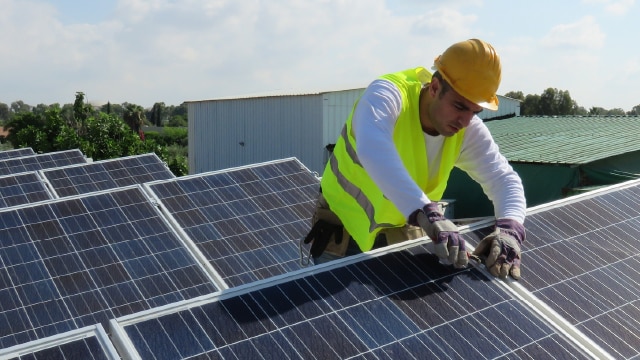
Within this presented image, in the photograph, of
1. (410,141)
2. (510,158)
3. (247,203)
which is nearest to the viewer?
(410,141)

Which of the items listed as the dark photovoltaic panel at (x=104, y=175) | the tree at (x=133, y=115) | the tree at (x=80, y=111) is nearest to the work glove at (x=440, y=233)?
the dark photovoltaic panel at (x=104, y=175)

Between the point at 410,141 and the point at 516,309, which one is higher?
the point at 410,141

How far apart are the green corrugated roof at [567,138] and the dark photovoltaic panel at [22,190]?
10708 millimetres

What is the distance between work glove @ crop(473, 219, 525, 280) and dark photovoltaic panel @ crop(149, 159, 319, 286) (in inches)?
160

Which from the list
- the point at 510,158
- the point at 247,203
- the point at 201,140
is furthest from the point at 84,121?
the point at 247,203

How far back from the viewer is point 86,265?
769 centimetres

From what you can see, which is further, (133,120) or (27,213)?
(133,120)

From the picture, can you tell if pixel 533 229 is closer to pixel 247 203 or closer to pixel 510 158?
pixel 247 203

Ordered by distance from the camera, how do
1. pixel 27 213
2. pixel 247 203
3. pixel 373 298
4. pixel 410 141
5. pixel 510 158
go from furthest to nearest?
pixel 510 158, pixel 247 203, pixel 27 213, pixel 410 141, pixel 373 298

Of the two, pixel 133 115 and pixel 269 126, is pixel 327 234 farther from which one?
pixel 133 115

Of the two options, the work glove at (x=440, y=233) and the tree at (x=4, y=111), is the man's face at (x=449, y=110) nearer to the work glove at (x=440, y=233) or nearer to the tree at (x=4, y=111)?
the work glove at (x=440, y=233)

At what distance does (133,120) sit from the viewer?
63031 mm

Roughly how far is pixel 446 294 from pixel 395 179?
0.71m

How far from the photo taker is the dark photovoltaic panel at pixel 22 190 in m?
11.8
